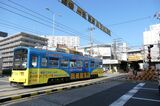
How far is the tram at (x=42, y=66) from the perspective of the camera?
16.7 m

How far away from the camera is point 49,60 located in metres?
19.0

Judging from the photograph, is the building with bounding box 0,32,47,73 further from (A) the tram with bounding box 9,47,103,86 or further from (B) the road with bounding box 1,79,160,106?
(B) the road with bounding box 1,79,160,106

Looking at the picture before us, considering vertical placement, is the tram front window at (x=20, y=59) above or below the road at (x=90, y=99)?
above

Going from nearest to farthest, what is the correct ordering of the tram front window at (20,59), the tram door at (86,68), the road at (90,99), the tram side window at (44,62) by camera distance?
the road at (90,99) → the tram front window at (20,59) → the tram side window at (44,62) → the tram door at (86,68)

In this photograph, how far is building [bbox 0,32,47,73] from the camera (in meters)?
98.8

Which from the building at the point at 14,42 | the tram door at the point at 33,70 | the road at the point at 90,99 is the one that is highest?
the building at the point at 14,42

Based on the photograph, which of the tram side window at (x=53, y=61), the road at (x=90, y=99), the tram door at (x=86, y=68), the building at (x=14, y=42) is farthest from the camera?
A: the building at (x=14, y=42)

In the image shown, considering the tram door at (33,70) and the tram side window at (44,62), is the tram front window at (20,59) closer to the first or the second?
the tram door at (33,70)

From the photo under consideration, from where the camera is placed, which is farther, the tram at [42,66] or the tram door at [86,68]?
the tram door at [86,68]

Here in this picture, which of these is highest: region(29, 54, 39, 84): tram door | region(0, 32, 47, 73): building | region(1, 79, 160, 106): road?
region(0, 32, 47, 73): building

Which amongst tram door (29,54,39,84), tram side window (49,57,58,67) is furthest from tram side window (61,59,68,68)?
tram door (29,54,39,84)

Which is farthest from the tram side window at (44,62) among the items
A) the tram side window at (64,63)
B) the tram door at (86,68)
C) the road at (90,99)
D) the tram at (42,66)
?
the tram door at (86,68)

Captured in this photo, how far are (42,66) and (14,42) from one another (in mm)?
92713

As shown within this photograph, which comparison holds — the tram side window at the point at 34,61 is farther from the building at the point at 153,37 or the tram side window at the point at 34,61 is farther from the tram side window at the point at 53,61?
the building at the point at 153,37
